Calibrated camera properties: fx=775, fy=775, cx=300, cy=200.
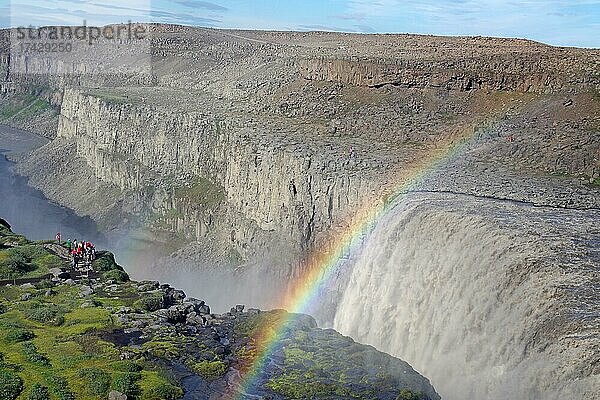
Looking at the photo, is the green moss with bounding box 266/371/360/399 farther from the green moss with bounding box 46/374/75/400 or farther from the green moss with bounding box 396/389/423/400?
the green moss with bounding box 46/374/75/400

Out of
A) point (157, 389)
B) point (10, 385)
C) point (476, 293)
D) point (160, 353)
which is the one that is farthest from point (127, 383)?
point (476, 293)

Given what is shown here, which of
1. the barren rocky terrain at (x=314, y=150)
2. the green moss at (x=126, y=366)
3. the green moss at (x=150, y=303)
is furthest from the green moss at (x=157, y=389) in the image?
the barren rocky terrain at (x=314, y=150)

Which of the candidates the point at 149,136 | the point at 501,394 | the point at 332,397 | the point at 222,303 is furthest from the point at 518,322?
the point at 149,136

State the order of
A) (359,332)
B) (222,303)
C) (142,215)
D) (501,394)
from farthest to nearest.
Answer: (142,215) → (222,303) → (359,332) → (501,394)

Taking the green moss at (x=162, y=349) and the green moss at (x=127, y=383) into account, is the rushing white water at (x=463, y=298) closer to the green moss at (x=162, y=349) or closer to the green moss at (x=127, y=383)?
the green moss at (x=162, y=349)

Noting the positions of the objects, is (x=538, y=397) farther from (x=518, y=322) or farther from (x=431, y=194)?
(x=431, y=194)

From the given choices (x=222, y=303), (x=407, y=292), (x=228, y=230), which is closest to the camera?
(x=407, y=292)
